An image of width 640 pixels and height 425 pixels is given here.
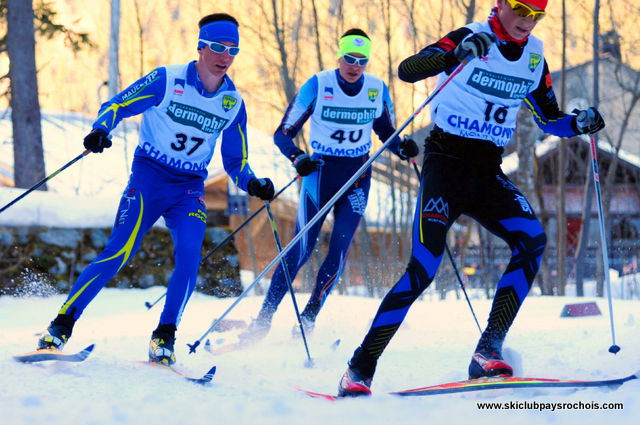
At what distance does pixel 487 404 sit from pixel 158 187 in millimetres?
2175

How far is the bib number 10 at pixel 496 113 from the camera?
345cm

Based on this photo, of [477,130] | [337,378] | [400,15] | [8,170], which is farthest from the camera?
[8,170]

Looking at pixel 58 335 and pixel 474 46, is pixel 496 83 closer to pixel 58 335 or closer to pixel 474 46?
pixel 474 46

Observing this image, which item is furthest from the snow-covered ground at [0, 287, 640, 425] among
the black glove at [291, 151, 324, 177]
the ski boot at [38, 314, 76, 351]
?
the black glove at [291, 151, 324, 177]

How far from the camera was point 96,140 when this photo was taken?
3775 mm

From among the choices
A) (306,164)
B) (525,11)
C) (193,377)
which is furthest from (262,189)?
(525,11)

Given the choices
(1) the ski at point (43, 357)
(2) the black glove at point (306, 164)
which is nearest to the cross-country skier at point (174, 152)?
(1) the ski at point (43, 357)

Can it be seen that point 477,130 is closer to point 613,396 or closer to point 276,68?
point 613,396

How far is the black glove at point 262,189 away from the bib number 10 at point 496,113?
1.37m

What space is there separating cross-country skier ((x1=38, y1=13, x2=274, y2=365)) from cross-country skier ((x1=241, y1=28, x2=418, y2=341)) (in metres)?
1.15

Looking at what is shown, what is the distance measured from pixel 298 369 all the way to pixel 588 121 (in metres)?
2.11

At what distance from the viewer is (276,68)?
13602 millimetres

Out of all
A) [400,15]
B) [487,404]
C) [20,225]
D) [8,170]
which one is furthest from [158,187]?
[8,170]

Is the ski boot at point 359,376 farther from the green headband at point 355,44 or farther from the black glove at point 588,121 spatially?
the green headband at point 355,44
